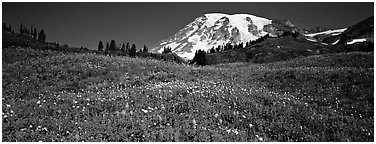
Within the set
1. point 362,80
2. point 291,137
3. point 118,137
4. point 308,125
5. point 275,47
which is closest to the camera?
point 118,137

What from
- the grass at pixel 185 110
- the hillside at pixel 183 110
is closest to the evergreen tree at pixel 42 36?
the hillside at pixel 183 110

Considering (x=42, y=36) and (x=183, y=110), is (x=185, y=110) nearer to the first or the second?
(x=183, y=110)

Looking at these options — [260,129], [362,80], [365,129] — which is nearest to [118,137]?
[260,129]

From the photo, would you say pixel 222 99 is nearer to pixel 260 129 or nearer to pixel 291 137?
pixel 260 129

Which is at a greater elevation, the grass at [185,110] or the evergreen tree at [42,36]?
the evergreen tree at [42,36]

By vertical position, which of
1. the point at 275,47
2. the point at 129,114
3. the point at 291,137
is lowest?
the point at 291,137

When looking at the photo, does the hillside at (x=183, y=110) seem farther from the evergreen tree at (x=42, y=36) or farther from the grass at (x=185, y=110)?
the evergreen tree at (x=42, y=36)

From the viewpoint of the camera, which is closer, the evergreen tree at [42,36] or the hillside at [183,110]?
the hillside at [183,110]

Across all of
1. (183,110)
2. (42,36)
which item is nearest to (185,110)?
(183,110)
